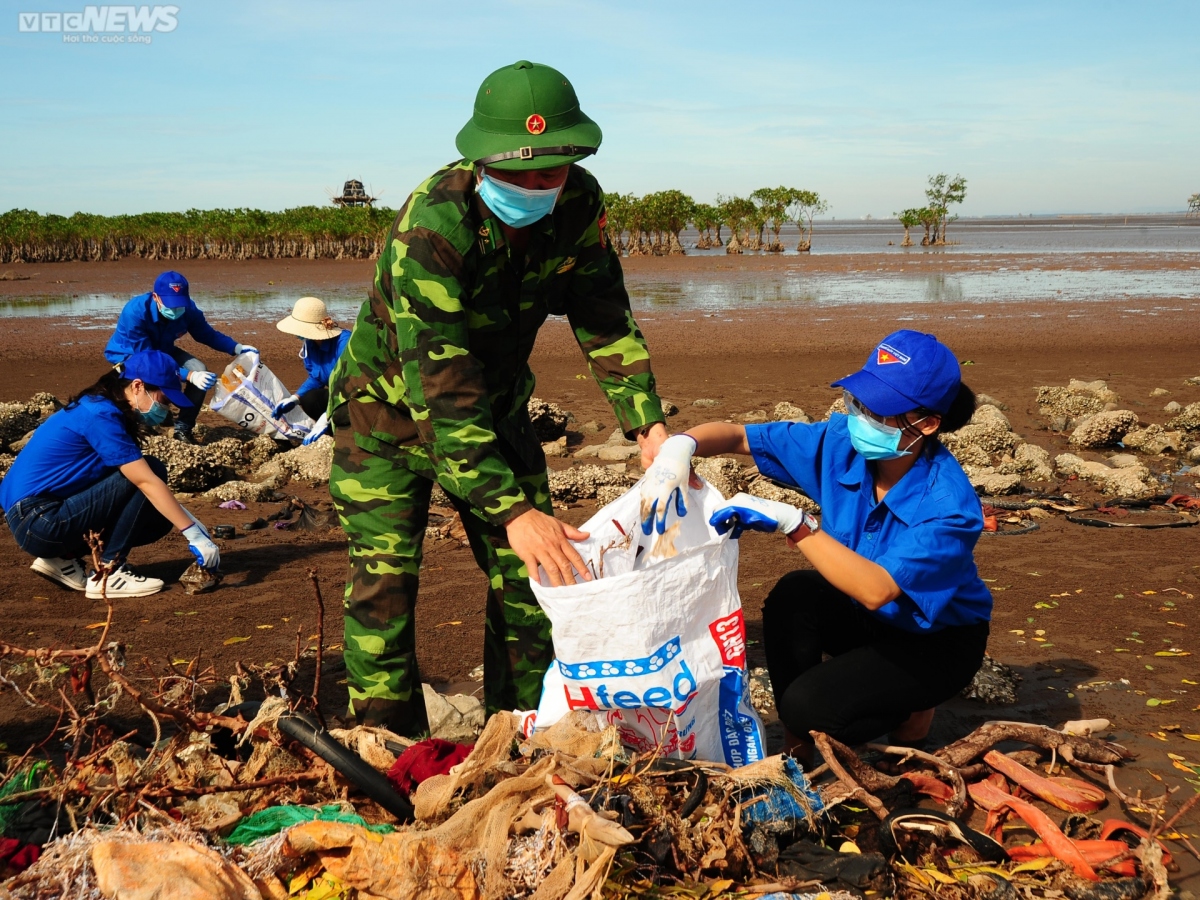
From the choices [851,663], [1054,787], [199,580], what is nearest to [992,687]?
[1054,787]

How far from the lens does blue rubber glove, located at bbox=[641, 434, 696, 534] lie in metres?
2.49

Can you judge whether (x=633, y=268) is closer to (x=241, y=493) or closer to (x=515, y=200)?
(x=241, y=493)

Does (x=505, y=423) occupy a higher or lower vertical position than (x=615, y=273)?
lower

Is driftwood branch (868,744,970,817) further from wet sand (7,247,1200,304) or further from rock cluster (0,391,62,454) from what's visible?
wet sand (7,247,1200,304)

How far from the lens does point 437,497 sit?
660cm

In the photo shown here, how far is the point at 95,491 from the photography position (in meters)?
4.88

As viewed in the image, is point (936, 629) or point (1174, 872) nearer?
point (1174, 872)

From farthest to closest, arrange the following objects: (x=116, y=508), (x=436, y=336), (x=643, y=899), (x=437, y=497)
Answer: (x=437, y=497)
(x=116, y=508)
(x=436, y=336)
(x=643, y=899)

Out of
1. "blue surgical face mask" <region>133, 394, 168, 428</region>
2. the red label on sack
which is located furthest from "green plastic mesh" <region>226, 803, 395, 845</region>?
"blue surgical face mask" <region>133, 394, 168, 428</region>

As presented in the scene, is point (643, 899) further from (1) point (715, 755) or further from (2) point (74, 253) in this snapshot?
(2) point (74, 253)

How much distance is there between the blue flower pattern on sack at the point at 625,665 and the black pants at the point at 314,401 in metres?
5.73

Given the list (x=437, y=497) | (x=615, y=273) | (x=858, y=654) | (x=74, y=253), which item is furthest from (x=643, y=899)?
(x=74, y=253)

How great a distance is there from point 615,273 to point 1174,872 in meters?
2.19

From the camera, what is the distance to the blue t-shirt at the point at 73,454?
479cm
